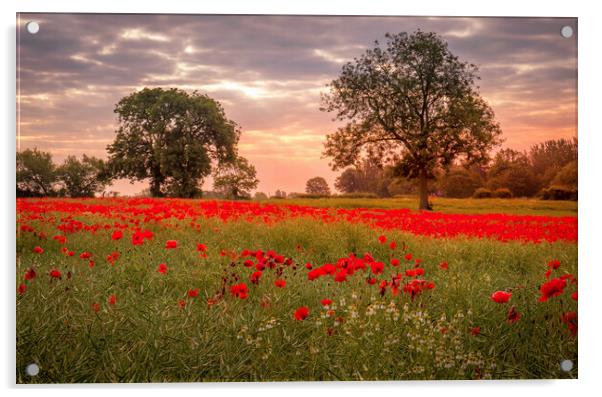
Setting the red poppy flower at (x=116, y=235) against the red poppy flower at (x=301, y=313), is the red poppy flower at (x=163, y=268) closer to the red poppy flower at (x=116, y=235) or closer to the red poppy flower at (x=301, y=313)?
the red poppy flower at (x=116, y=235)

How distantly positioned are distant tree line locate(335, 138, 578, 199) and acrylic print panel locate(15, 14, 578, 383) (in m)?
0.02

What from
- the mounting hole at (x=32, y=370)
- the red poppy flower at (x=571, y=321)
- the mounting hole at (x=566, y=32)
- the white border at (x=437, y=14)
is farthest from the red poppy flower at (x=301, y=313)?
the mounting hole at (x=566, y=32)

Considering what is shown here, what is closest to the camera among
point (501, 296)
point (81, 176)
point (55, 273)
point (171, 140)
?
point (501, 296)

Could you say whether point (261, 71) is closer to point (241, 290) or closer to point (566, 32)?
point (241, 290)

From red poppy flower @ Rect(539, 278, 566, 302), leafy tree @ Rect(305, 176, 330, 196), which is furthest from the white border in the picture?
leafy tree @ Rect(305, 176, 330, 196)

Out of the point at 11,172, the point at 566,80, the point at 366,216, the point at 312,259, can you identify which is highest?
the point at 566,80

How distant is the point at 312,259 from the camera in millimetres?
4914

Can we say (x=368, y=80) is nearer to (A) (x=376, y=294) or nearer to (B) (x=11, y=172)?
(A) (x=376, y=294)

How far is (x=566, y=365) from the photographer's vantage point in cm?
467

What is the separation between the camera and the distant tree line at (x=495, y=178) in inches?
195

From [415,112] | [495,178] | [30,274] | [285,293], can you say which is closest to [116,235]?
[30,274]

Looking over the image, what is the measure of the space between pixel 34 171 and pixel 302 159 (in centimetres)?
238
